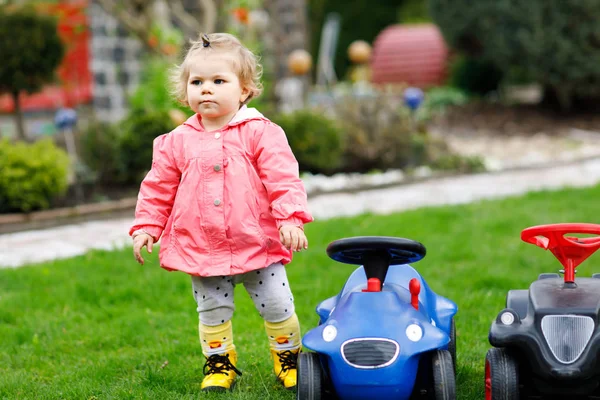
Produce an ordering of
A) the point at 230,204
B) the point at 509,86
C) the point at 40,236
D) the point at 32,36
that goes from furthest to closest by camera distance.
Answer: the point at 509,86, the point at 32,36, the point at 40,236, the point at 230,204

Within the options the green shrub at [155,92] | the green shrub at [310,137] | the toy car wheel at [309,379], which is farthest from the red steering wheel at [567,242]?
the green shrub at [155,92]

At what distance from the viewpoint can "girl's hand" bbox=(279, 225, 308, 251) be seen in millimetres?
2738

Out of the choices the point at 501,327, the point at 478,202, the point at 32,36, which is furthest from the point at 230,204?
the point at 32,36

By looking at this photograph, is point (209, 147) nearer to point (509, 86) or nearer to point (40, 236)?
point (40, 236)

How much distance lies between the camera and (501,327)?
2.57 m

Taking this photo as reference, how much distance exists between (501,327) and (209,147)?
Answer: 1.13m

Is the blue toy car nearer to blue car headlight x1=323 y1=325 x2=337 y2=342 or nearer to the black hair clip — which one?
blue car headlight x1=323 y1=325 x2=337 y2=342

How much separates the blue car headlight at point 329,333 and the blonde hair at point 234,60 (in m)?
0.91

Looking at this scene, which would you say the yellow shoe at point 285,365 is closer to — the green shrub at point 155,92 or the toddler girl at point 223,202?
the toddler girl at point 223,202

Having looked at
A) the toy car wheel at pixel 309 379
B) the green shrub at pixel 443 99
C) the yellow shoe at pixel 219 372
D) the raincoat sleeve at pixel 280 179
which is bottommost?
the green shrub at pixel 443 99

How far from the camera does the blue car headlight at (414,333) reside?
2602 mm

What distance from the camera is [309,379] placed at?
8.73ft

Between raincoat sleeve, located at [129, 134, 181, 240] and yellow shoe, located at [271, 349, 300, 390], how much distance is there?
0.61m

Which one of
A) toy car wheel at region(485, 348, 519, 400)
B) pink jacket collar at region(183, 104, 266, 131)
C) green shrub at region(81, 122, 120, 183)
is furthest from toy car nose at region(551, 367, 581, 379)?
green shrub at region(81, 122, 120, 183)
